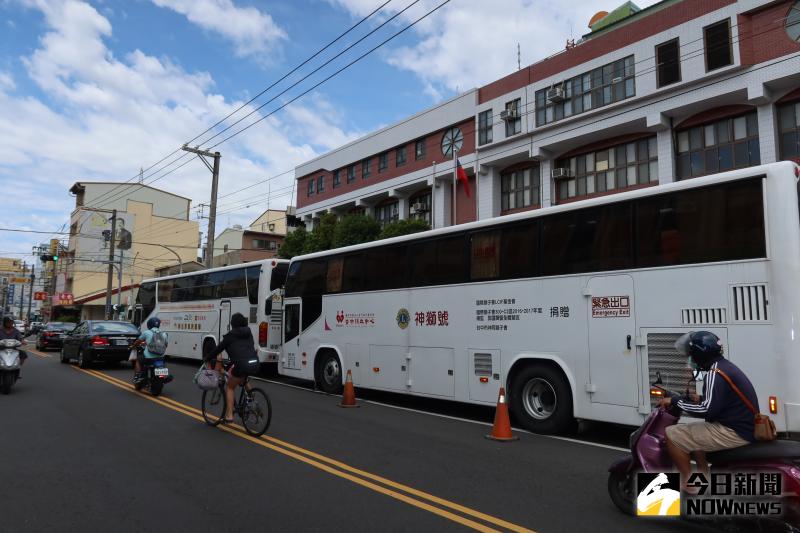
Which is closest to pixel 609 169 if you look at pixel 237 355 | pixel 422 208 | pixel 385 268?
pixel 422 208

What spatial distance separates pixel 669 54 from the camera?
24.1m

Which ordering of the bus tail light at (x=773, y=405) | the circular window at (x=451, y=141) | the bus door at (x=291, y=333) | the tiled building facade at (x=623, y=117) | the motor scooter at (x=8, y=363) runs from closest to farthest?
the bus tail light at (x=773, y=405), the motor scooter at (x=8, y=363), the bus door at (x=291, y=333), the tiled building facade at (x=623, y=117), the circular window at (x=451, y=141)

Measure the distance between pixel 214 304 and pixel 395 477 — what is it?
14.5m

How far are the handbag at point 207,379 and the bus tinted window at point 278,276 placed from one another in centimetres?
781

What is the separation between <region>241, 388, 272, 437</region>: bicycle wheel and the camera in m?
8.09

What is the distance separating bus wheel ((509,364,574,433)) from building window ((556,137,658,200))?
19691mm

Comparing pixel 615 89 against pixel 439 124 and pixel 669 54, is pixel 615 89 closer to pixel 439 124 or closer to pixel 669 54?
pixel 669 54

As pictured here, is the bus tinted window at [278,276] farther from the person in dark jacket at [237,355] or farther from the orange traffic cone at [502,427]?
the orange traffic cone at [502,427]

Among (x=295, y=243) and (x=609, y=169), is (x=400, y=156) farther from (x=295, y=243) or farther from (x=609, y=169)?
(x=609, y=169)

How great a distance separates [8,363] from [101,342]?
225 inches

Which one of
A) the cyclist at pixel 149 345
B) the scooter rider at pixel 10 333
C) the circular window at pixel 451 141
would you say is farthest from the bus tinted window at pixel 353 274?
the circular window at pixel 451 141

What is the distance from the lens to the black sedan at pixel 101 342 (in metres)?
17.4

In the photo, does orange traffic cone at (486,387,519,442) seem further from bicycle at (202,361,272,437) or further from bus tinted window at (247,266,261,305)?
bus tinted window at (247,266,261,305)

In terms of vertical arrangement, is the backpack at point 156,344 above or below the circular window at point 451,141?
below
